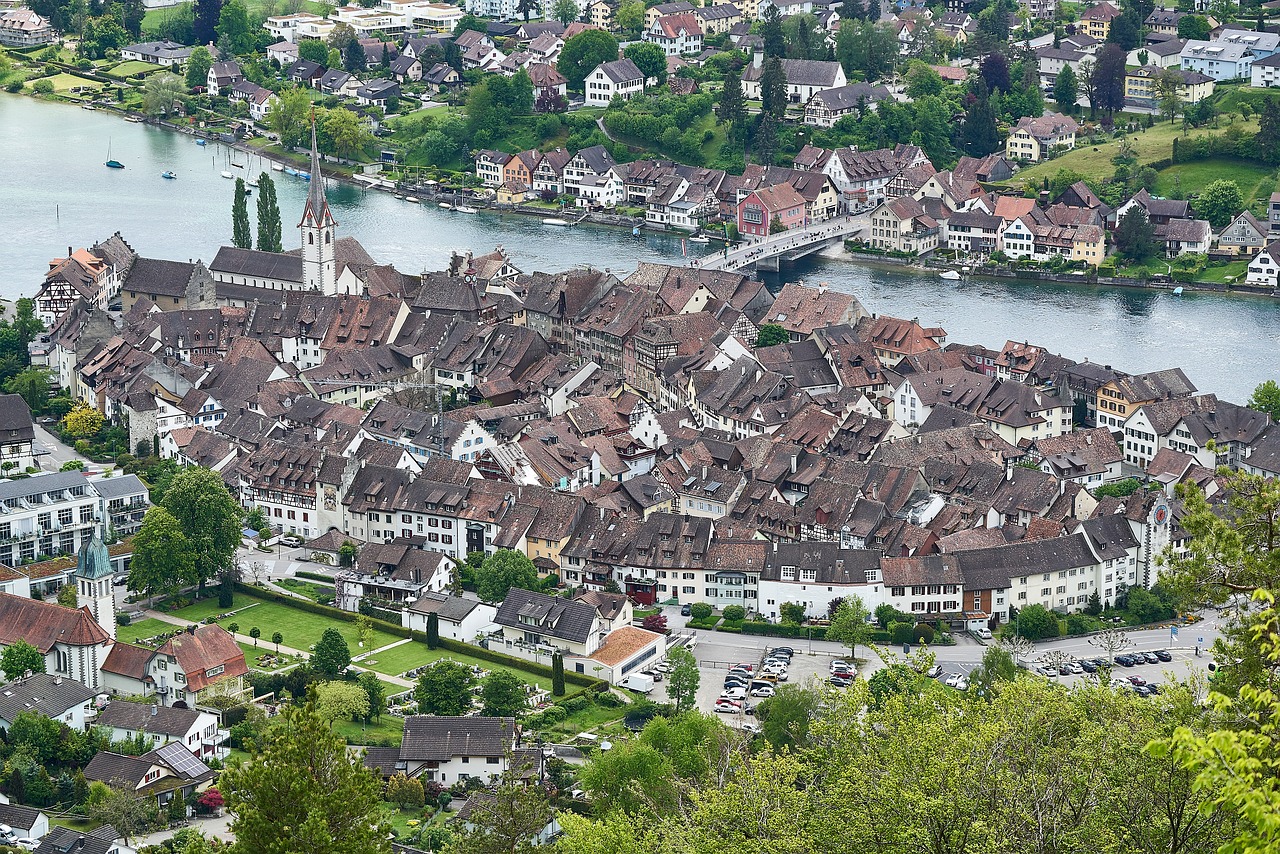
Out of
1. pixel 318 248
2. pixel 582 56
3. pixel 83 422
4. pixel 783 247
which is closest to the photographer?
pixel 83 422

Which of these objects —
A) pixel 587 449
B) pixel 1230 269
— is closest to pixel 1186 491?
pixel 587 449

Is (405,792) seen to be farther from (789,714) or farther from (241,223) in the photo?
(241,223)

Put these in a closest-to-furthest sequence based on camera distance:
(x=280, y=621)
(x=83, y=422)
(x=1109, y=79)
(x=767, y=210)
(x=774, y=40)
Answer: (x=280, y=621)
(x=83, y=422)
(x=767, y=210)
(x=1109, y=79)
(x=774, y=40)

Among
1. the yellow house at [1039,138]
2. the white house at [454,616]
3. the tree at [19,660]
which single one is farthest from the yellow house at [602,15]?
the tree at [19,660]

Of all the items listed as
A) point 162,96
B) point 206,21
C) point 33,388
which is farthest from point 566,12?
point 33,388

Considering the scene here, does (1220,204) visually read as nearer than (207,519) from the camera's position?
No

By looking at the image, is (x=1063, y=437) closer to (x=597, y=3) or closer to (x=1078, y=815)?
(x=1078, y=815)
